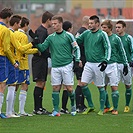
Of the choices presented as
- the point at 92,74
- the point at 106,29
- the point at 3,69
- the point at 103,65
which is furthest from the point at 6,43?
the point at 106,29

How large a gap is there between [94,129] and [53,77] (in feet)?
8.48

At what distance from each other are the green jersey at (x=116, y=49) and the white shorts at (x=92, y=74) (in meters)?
0.64

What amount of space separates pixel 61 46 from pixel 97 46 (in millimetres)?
838

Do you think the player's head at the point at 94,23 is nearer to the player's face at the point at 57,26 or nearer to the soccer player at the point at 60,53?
the soccer player at the point at 60,53

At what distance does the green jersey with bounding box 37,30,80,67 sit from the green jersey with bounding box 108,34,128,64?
1.26 meters

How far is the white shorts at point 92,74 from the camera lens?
15141mm

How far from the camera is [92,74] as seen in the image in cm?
1526

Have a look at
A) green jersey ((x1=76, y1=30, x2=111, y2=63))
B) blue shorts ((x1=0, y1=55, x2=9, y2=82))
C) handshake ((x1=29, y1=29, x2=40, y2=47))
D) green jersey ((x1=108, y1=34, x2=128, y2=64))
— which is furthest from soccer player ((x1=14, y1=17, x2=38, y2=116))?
green jersey ((x1=108, y1=34, x2=128, y2=64))

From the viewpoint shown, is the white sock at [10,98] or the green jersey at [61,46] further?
the green jersey at [61,46]

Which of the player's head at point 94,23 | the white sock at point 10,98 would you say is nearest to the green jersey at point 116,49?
the player's head at point 94,23

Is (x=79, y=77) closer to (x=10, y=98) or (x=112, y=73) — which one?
(x=112, y=73)

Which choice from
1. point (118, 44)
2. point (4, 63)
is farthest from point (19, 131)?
point (118, 44)

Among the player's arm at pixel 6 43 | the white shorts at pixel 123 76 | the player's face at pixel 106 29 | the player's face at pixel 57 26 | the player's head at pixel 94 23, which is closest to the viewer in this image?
the player's arm at pixel 6 43

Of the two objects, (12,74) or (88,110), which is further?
(88,110)
